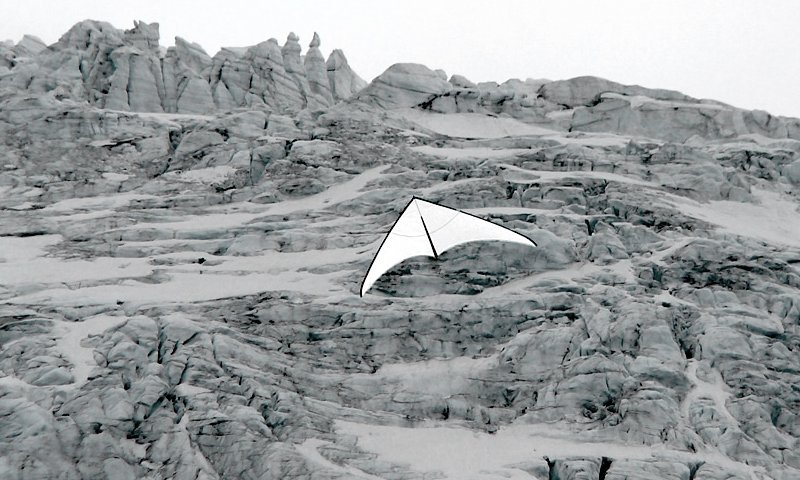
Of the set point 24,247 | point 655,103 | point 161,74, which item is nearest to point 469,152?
point 655,103

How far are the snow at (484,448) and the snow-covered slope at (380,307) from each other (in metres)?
0.10

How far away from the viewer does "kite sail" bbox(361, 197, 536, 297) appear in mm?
30312

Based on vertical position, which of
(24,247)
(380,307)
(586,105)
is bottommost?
(380,307)

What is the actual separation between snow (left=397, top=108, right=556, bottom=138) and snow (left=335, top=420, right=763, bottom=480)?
4262 cm

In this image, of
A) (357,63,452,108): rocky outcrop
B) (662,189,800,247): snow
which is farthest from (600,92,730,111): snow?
(662,189,800,247): snow

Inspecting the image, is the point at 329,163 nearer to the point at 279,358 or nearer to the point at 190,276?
the point at 190,276

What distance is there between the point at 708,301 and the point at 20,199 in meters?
49.3

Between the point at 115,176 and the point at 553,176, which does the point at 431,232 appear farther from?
the point at 115,176

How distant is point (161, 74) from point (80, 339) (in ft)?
186

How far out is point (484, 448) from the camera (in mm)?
25484

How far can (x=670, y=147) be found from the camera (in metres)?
50.6

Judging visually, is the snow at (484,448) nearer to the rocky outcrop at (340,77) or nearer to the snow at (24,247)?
the snow at (24,247)

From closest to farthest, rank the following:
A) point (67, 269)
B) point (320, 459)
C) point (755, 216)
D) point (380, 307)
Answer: point (320, 459) → point (380, 307) → point (67, 269) → point (755, 216)

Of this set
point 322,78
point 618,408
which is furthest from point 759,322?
point 322,78
